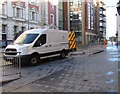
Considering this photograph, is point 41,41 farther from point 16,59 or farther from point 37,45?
point 16,59

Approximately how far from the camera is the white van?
1066cm

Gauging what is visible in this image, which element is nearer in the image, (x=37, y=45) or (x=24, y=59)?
(x=24, y=59)

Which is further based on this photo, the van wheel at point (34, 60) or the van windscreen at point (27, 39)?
the van windscreen at point (27, 39)

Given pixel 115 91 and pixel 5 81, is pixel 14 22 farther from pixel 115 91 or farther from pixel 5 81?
pixel 115 91

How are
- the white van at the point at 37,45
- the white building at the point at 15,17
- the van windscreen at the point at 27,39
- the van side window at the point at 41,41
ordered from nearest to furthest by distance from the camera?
the white van at the point at 37,45
the van windscreen at the point at 27,39
the van side window at the point at 41,41
the white building at the point at 15,17

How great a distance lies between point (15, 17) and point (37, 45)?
25755 mm

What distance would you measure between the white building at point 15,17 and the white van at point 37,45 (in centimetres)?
1961

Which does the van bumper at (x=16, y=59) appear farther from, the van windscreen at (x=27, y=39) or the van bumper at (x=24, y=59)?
the van windscreen at (x=27, y=39)

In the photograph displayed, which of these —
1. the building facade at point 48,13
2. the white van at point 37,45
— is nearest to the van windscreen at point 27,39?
the white van at point 37,45

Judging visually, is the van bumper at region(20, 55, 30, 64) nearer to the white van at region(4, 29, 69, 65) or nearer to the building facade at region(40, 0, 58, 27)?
the white van at region(4, 29, 69, 65)

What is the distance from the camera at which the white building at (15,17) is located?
1292 inches

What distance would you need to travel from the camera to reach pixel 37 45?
38.1 feet

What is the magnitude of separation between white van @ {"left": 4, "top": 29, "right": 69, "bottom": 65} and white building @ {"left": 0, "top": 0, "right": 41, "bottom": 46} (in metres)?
19.6

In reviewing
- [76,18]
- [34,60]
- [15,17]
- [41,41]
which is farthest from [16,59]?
[76,18]
